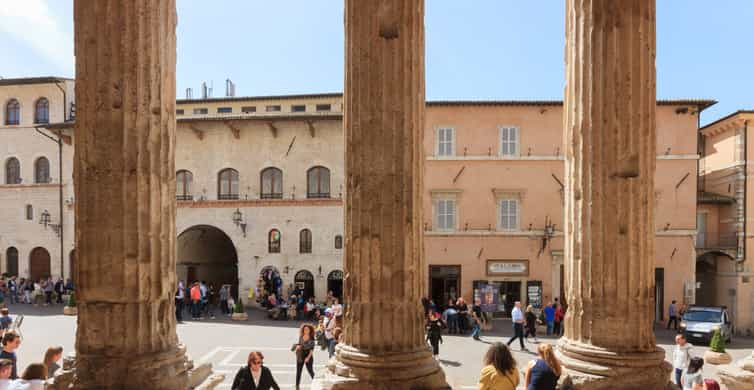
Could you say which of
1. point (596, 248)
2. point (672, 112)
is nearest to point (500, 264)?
point (672, 112)

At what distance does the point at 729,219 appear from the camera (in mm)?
23203

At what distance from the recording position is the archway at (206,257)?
24000mm

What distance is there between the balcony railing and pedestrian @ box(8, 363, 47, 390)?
87.8ft

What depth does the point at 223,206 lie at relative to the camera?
74.3 feet

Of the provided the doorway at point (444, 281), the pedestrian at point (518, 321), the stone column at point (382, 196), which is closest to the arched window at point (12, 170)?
the doorway at point (444, 281)

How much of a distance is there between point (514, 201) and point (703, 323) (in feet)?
26.9

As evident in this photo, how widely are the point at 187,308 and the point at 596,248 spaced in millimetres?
19419

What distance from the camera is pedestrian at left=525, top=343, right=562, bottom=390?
509cm

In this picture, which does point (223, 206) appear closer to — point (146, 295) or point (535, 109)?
point (535, 109)

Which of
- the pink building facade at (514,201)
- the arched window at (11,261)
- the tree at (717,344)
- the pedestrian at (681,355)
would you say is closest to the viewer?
the pedestrian at (681,355)

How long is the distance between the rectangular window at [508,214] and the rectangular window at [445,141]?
3.27 metres

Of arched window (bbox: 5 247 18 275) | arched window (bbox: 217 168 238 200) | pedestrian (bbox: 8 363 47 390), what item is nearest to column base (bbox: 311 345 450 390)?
pedestrian (bbox: 8 363 47 390)

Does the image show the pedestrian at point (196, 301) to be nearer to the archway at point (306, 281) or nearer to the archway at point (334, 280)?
the archway at point (306, 281)

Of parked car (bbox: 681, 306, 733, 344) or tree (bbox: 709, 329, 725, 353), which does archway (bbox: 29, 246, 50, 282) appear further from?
parked car (bbox: 681, 306, 733, 344)
